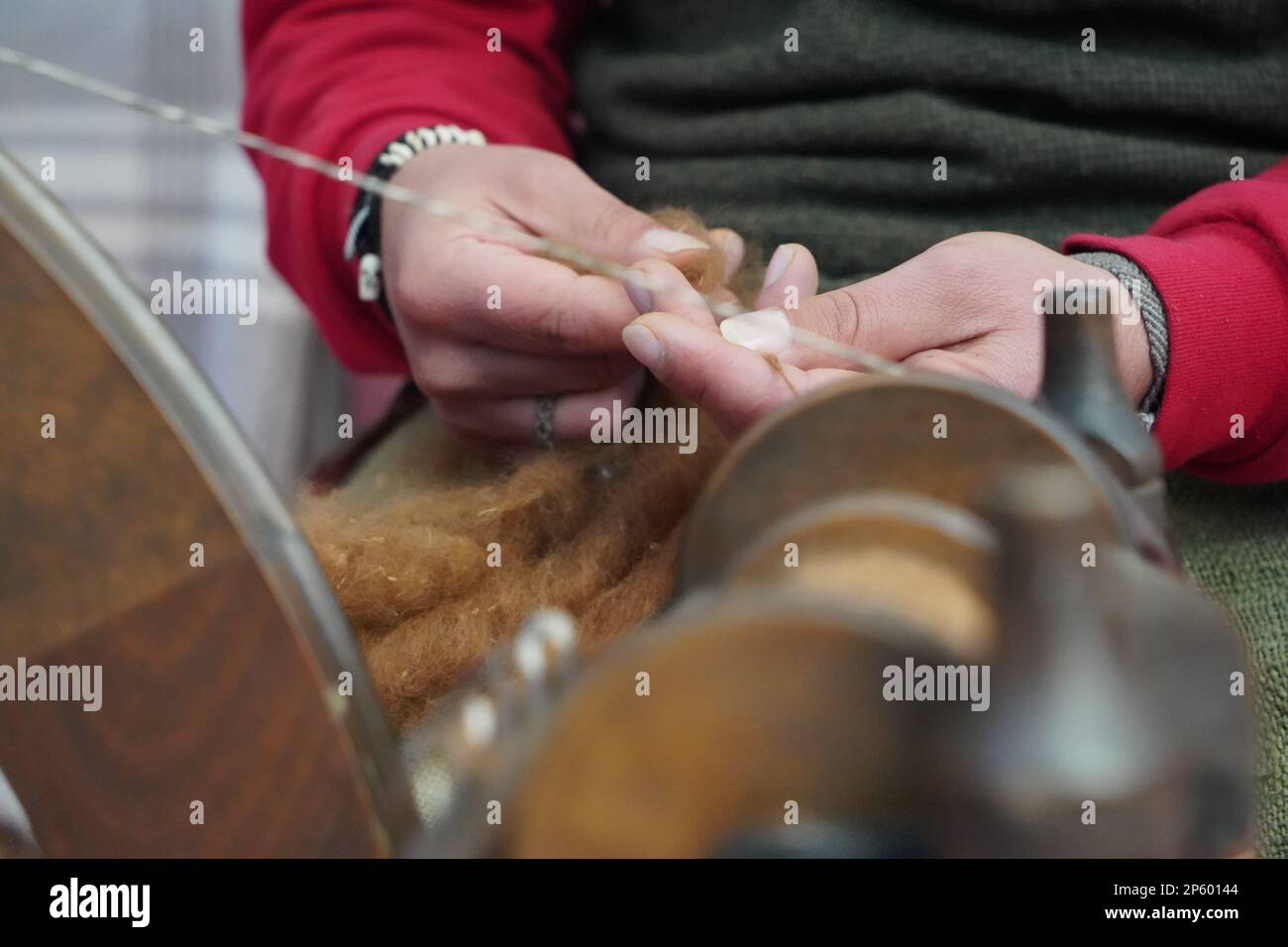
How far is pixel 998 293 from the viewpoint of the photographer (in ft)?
1.53

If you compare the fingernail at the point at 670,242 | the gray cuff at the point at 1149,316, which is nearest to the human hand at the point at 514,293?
the fingernail at the point at 670,242

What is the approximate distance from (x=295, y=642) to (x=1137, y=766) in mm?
180

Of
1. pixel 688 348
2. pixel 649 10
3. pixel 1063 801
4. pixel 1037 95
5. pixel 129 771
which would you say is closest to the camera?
pixel 1063 801

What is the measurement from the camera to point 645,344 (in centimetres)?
42

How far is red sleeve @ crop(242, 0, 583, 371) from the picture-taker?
2.23 ft

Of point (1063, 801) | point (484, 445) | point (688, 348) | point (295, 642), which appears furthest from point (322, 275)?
point (1063, 801)

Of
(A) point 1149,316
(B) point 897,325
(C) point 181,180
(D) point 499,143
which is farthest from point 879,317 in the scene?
(C) point 181,180

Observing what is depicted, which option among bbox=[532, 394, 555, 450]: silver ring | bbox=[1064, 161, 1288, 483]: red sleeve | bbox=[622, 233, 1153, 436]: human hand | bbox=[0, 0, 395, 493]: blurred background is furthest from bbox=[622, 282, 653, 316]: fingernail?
bbox=[0, 0, 395, 493]: blurred background

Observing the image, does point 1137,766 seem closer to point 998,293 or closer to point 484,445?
point 998,293

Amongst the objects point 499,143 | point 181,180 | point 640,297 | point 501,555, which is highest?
point 181,180

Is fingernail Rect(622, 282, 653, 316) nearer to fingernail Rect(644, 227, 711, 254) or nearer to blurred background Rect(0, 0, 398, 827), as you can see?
fingernail Rect(644, 227, 711, 254)

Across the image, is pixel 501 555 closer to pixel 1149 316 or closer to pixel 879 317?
pixel 879 317

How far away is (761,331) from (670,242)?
0.30ft

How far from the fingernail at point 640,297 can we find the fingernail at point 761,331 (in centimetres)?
3
